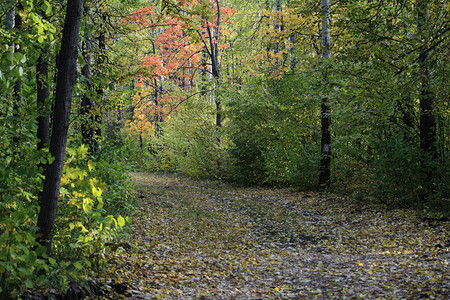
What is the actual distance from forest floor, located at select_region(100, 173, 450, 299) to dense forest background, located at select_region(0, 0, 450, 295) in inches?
31.9

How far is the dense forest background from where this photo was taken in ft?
12.4

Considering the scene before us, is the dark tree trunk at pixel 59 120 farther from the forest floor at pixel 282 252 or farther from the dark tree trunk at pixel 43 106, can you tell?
the forest floor at pixel 282 252

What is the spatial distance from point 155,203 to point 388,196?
6.46 meters

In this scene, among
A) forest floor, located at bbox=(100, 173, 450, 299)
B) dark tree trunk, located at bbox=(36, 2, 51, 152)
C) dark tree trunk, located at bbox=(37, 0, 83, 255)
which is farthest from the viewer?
forest floor, located at bbox=(100, 173, 450, 299)

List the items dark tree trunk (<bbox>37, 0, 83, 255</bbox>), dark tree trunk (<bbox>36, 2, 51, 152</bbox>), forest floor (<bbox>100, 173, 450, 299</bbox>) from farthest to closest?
forest floor (<bbox>100, 173, 450, 299</bbox>), dark tree trunk (<bbox>36, 2, 51, 152</bbox>), dark tree trunk (<bbox>37, 0, 83, 255</bbox>)

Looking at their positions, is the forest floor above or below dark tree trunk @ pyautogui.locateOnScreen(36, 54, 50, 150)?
below

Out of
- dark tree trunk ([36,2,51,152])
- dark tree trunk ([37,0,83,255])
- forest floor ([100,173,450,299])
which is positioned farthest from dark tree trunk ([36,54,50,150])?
forest floor ([100,173,450,299])

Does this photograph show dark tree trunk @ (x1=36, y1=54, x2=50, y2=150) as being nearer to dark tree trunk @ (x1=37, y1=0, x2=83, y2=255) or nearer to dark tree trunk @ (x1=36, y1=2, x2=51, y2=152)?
dark tree trunk @ (x1=36, y1=2, x2=51, y2=152)

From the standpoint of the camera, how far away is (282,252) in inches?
287

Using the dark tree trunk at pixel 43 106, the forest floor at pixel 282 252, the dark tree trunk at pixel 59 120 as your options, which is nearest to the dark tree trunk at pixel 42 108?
the dark tree trunk at pixel 43 106

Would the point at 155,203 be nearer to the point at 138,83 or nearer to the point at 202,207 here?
the point at 202,207

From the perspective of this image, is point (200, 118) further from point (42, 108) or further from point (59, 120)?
point (59, 120)

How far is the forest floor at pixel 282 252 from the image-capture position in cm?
480

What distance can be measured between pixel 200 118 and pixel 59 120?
15.8 metres
